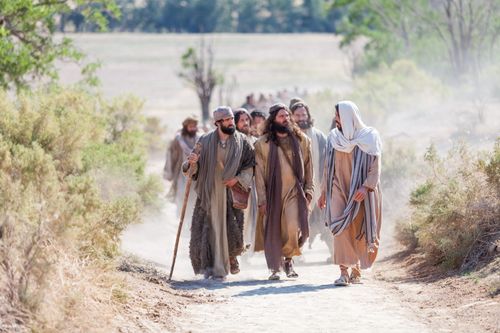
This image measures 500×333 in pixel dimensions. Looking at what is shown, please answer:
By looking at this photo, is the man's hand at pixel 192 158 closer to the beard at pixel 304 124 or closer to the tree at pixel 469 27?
the beard at pixel 304 124

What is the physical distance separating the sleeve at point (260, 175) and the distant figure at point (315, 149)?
1466 millimetres

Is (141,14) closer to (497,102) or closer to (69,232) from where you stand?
(497,102)

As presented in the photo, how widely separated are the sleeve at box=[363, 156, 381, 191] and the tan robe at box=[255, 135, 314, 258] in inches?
47.2

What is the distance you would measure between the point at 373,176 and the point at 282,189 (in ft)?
4.37

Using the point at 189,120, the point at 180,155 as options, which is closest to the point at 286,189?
the point at 189,120

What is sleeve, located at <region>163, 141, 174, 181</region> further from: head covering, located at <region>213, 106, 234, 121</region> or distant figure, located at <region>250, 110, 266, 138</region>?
head covering, located at <region>213, 106, 234, 121</region>

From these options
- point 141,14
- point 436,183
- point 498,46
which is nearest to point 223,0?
point 141,14

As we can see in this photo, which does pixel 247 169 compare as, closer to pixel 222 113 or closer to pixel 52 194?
pixel 222 113

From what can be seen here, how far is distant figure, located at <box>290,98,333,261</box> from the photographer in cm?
1439

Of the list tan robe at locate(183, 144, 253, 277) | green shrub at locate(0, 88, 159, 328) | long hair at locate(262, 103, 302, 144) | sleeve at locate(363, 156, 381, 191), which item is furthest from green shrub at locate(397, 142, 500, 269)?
green shrub at locate(0, 88, 159, 328)

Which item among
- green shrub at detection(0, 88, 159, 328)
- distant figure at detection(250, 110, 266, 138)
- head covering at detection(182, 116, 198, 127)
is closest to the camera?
green shrub at detection(0, 88, 159, 328)

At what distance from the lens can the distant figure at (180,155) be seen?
60.1 feet

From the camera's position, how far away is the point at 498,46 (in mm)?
40844

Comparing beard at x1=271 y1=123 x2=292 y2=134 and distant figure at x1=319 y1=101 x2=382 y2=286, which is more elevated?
beard at x1=271 y1=123 x2=292 y2=134
